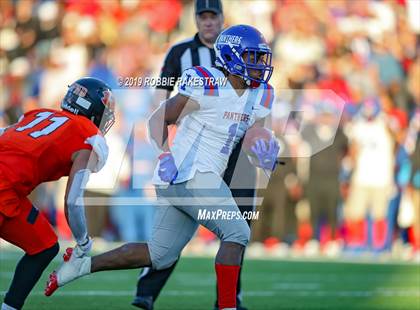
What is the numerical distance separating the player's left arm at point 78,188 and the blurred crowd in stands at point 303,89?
6.66 meters

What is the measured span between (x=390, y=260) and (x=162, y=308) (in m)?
5.43

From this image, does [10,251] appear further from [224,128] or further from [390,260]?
[224,128]

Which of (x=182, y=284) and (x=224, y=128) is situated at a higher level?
(x=224, y=128)

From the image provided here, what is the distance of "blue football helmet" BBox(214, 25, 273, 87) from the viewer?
212 inches

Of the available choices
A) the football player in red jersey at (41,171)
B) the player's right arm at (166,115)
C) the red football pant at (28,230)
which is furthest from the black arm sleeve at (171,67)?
the red football pant at (28,230)

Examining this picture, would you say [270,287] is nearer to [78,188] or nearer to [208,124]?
[208,124]

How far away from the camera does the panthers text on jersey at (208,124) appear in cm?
531

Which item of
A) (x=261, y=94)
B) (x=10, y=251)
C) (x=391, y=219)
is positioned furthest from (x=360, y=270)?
(x=261, y=94)

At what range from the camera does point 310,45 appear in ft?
42.9

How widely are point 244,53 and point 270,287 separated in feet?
11.1

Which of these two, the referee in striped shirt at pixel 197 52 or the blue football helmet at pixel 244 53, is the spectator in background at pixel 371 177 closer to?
the referee in striped shirt at pixel 197 52

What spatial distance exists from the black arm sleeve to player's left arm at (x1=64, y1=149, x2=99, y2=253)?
200cm

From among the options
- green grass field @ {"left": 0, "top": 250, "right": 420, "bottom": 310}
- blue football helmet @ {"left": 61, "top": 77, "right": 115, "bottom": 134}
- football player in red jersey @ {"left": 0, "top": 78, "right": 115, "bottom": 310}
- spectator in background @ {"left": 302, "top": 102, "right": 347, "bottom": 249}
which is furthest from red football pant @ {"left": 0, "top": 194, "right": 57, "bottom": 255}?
spectator in background @ {"left": 302, "top": 102, "right": 347, "bottom": 249}

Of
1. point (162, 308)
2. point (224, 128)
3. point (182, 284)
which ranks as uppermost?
point (224, 128)
